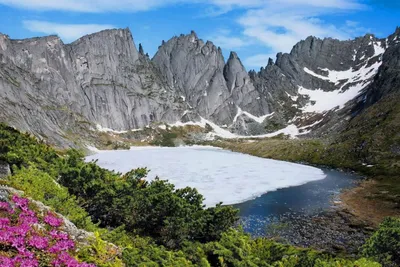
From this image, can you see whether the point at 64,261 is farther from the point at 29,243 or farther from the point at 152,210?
the point at 152,210

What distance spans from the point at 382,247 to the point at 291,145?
125 m

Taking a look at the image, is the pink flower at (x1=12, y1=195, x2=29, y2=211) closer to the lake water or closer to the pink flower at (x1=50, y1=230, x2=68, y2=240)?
the pink flower at (x1=50, y1=230, x2=68, y2=240)

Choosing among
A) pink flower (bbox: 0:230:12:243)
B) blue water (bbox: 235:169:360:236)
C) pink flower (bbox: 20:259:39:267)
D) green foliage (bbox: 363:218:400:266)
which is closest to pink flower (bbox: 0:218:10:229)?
pink flower (bbox: 0:230:12:243)

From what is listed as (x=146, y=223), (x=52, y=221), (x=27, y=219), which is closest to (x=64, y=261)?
(x=27, y=219)

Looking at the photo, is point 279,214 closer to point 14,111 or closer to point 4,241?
point 4,241

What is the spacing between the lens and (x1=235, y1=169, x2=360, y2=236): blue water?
143 ft

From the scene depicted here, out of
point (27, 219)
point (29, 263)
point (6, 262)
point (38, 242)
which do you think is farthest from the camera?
point (27, 219)

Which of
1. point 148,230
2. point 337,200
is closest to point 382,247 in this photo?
point 148,230

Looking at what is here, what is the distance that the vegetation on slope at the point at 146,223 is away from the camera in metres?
15.0

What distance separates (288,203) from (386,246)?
32.8 metres

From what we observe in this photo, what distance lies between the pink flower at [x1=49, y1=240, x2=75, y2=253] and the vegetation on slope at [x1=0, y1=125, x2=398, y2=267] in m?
0.58

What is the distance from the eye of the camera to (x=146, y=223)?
2759 cm

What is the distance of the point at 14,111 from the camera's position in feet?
508

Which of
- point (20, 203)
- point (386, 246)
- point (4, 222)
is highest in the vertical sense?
point (20, 203)
